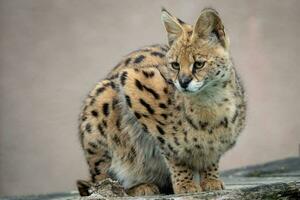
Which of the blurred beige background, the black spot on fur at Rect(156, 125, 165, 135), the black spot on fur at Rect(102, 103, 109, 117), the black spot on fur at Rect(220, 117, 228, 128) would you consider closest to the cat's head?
the black spot on fur at Rect(220, 117, 228, 128)

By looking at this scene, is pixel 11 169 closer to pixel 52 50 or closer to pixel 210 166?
pixel 52 50

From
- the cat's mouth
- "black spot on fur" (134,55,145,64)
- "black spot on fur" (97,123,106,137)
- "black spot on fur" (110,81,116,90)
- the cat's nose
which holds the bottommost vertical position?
"black spot on fur" (97,123,106,137)

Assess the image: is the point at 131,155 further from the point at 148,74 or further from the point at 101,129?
the point at 148,74

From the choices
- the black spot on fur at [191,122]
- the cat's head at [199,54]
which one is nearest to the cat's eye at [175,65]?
the cat's head at [199,54]

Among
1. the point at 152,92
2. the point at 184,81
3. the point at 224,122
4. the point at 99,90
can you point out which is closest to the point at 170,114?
the point at 152,92

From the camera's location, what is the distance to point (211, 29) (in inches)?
205

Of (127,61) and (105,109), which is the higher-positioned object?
(127,61)

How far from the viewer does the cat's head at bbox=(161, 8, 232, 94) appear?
16.5ft

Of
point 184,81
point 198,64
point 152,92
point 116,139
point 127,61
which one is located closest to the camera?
point 184,81

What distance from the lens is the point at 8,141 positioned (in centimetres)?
980

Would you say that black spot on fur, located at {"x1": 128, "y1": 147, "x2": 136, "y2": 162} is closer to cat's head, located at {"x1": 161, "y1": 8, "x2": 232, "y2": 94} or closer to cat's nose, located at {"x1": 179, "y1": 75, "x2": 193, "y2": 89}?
cat's head, located at {"x1": 161, "y1": 8, "x2": 232, "y2": 94}

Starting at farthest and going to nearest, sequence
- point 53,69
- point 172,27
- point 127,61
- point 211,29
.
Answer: point 53,69 → point 127,61 → point 172,27 → point 211,29

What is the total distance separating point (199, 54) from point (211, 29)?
7.6 inches

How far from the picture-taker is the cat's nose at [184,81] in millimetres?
4980
